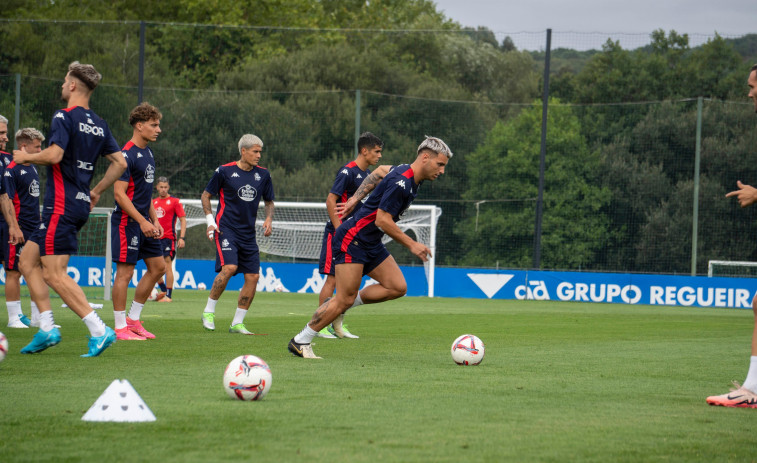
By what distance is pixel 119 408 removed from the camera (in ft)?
14.7

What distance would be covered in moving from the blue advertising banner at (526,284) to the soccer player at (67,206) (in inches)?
581

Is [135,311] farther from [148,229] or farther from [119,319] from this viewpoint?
[148,229]

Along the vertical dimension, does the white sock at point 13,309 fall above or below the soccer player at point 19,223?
below

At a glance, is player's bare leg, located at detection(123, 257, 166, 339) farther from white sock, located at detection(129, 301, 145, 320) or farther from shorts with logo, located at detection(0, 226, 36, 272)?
shorts with logo, located at detection(0, 226, 36, 272)

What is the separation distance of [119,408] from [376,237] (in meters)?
3.76

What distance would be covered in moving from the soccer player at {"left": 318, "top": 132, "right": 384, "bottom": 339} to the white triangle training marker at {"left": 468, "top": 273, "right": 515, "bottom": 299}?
12907 millimetres

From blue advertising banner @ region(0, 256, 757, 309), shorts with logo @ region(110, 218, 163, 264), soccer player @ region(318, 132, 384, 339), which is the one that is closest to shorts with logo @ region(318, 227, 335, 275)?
soccer player @ region(318, 132, 384, 339)

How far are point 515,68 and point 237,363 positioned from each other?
172 ft

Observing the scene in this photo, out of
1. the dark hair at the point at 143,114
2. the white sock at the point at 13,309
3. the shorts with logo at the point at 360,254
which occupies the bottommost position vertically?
the white sock at the point at 13,309

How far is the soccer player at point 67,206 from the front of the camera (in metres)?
7.11

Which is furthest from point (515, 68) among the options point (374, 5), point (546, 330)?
point (546, 330)

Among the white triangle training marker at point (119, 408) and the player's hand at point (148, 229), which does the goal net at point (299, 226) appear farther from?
the white triangle training marker at point (119, 408)

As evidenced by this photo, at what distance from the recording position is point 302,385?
5.98m

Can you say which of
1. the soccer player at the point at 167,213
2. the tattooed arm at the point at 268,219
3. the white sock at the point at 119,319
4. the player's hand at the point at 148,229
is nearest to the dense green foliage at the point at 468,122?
the soccer player at the point at 167,213
